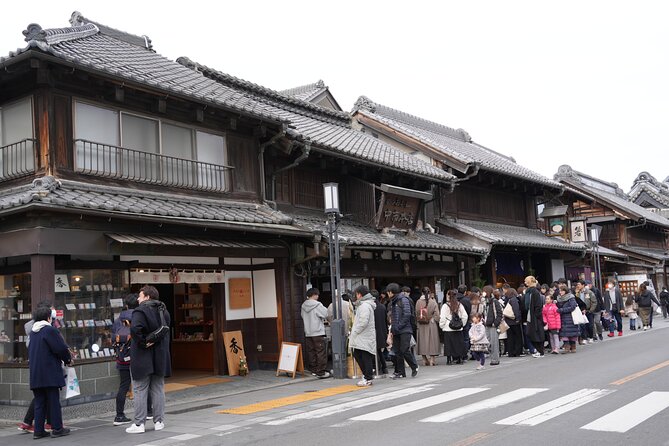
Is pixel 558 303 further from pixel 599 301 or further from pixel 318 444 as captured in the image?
pixel 318 444

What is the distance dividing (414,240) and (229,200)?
7.02 m

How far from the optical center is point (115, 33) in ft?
56.9

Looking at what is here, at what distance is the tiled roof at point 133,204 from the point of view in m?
10.4

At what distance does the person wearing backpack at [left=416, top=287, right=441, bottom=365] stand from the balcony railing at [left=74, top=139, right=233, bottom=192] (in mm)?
5958

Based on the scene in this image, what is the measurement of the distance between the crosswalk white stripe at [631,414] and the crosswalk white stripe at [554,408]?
0.62 metres

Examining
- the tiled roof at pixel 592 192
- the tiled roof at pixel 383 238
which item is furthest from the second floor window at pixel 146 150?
the tiled roof at pixel 592 192

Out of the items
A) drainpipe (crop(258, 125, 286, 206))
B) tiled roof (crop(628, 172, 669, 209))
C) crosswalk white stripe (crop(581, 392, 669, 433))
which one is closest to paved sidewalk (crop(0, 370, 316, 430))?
drainpipe (crop(258, 125, 286, 206))

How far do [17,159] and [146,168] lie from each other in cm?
246

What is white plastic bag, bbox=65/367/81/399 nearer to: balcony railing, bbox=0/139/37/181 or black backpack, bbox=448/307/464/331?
balcony railing, bbox=0/139/37/181

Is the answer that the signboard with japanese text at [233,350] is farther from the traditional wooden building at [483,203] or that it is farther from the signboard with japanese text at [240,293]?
the traditional wooden building at [483,203]

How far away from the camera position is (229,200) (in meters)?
15.1

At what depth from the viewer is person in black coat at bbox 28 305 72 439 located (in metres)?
9.15

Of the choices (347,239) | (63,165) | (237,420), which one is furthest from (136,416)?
(347,239)

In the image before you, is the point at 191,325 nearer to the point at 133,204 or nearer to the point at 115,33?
the point at 133,204
